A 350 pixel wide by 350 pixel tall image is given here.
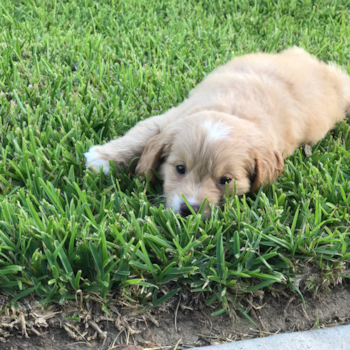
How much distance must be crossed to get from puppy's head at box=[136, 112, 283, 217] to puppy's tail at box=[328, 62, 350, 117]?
162 centimetres

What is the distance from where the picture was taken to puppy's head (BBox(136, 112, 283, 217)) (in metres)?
2.48

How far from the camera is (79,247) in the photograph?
6.65 ft

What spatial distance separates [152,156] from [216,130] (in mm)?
457

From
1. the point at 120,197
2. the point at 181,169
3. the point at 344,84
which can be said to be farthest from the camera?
the point at 344,84

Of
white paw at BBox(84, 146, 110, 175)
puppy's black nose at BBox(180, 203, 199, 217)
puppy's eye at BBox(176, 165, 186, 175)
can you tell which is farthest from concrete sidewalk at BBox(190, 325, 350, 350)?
white paw at BBox(84, 146, 110, 175)

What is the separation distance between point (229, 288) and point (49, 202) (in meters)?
1.12

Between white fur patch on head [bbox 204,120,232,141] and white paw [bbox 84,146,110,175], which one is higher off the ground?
white fur patch on head [bbox 204,120,232,141]

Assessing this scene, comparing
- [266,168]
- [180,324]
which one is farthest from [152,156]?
[180,324]

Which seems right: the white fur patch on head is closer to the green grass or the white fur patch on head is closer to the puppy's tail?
the green grass

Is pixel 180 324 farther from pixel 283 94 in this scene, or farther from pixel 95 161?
pixel 283 94

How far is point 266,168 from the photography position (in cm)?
262

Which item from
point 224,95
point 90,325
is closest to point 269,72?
point 224,95

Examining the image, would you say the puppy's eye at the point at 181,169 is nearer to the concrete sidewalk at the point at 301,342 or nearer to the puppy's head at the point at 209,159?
the puppy's head at the point at 209,159

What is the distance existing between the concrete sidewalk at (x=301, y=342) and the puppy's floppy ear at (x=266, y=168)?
0.95 m
